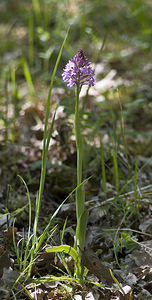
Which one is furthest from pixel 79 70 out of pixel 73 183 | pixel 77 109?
pixel 73 183

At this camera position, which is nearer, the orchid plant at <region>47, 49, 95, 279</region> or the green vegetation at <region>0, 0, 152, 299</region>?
the orchid plant at <region>47, 49, 95, 279</region>

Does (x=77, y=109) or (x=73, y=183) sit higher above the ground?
(x=77, y=109)

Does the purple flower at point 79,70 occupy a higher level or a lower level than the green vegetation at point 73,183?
higher

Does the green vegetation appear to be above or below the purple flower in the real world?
below

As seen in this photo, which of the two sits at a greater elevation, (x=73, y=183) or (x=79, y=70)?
(x=79, y=70)

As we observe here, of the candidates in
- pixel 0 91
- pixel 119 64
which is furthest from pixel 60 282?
pixel 119 64

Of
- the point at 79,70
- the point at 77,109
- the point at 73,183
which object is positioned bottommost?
the point at 73,183

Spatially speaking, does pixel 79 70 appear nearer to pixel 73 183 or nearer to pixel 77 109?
pixel 77 109

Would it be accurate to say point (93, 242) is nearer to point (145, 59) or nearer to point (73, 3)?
point (145, 59)

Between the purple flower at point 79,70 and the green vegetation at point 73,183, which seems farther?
the green vegetation at point 73,183

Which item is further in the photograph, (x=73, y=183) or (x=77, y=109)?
(x=73, y=183)

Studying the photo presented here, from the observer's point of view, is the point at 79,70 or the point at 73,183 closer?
the point at 79,70

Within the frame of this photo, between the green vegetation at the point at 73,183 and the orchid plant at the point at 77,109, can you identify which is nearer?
A: the orchid plant at the point at 77,109
